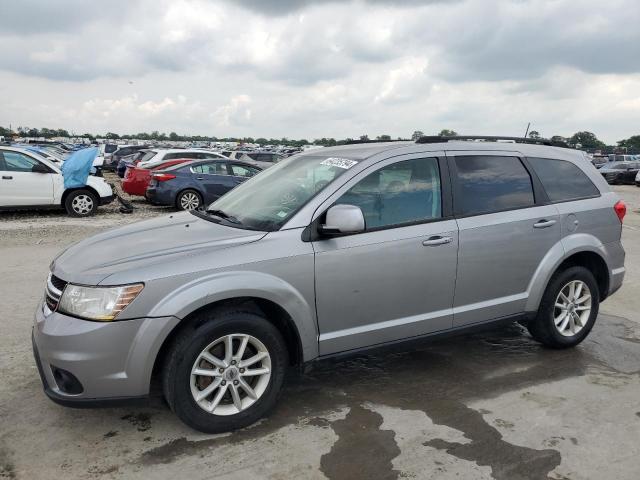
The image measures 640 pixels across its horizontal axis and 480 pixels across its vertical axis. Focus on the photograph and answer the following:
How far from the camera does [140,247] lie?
3.54m

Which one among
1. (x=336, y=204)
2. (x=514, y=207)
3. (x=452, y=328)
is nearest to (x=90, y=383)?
(x=336, y=204)

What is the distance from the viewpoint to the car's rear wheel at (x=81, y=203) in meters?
13.1

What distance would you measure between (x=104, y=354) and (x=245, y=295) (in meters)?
0.82

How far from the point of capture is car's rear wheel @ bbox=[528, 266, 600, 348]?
15.4 feet

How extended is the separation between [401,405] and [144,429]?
1645 mm

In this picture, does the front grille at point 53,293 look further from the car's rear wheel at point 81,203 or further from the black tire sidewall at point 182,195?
the black tire sidewall at point 182,195

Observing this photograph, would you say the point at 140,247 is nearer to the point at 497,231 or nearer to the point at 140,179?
the point at 497,231

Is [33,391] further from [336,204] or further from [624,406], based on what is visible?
[624,406]

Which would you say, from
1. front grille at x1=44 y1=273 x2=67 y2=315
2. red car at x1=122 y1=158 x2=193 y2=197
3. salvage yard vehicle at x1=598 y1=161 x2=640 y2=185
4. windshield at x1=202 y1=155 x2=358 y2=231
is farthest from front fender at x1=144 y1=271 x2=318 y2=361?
salvage yard vehicle at x1=598 y1=161 x2=640 y2=185

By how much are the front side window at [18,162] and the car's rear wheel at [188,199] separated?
3446 mm

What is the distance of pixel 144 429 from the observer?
349cm

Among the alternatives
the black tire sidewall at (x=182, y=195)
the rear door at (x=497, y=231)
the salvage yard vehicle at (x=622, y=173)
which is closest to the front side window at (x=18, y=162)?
the black tire sidewall at (x=182, y=195)

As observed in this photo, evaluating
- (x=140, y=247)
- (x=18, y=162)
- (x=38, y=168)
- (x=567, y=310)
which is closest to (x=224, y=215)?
(x=140, y=247)

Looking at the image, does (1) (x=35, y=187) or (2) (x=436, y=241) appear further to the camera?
(1) (x=35, y=187)
